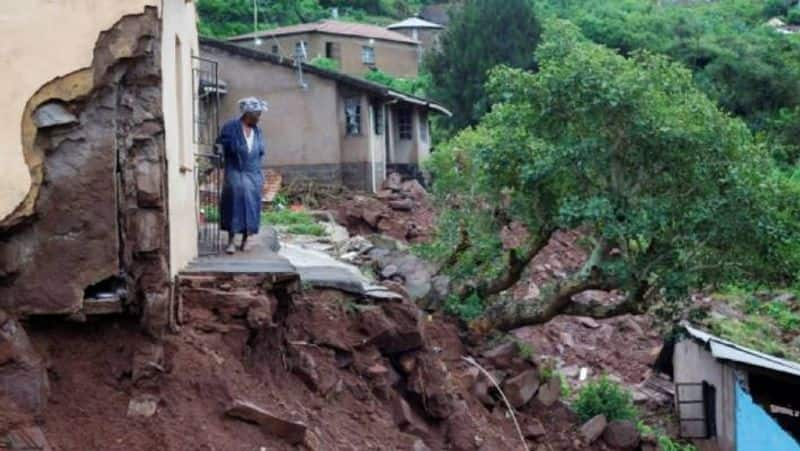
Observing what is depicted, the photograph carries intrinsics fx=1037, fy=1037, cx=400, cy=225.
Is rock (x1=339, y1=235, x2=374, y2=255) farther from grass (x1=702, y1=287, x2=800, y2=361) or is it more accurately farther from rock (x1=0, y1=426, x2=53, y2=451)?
rock (x1=0, y1=426, x2=53, y2=451)

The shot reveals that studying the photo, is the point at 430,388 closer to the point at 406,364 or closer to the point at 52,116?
the point at 406,364

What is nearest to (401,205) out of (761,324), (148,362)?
(761,324)


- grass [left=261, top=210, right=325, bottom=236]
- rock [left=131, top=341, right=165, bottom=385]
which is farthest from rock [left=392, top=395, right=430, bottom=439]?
grass [left=261, top=210, right=325, bottom=236]

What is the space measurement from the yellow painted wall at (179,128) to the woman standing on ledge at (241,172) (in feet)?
1.06

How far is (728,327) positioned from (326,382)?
1584 centimetres

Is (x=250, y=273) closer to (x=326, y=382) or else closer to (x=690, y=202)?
(x=326, y=382)

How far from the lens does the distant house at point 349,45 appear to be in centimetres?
4172

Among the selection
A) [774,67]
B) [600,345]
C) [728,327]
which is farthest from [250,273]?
[774,67]

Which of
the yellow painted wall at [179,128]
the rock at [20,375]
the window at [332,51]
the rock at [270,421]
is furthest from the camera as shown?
the window at [332,51]

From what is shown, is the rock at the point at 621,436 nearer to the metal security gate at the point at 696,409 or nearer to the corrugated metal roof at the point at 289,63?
the metal security gate at the point at 696,409

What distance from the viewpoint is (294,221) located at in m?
20.9

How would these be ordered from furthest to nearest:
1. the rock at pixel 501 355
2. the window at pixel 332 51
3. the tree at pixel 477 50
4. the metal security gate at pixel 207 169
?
the window at pixel 332 51 → the tree at pixel 477 50 → the rock at pixel 501 355 → the metal security gate at pixel 207 169

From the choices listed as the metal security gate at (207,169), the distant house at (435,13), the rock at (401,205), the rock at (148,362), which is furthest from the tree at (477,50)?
the rock at (148,362)

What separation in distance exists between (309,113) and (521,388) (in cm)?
1469
